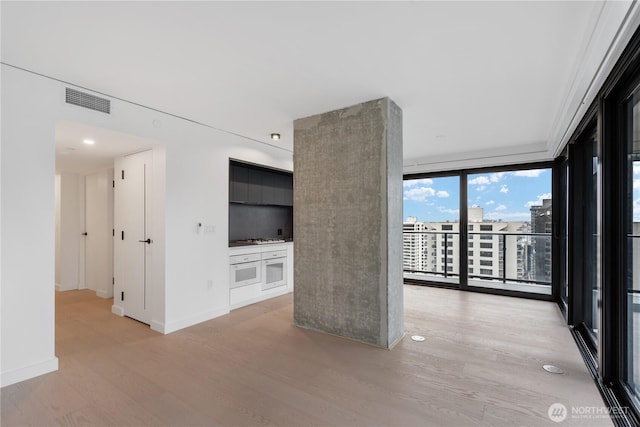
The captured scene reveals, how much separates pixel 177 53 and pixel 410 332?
12.2 feet

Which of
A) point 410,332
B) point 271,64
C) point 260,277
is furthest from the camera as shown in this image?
point 260,277

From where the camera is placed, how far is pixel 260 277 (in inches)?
196

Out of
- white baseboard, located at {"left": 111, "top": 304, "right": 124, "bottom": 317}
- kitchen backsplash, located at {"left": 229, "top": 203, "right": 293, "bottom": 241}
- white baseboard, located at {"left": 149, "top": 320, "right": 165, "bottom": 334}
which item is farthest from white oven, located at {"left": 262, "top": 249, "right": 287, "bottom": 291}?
white baseboard, located at {"left": 111, "top": 304, "right": 124, "bottom": 317}

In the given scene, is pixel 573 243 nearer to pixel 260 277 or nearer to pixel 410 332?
pixel 410 332

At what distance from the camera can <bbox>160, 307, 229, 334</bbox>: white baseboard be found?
3.63m

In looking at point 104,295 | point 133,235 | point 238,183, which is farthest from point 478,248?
point 104,295

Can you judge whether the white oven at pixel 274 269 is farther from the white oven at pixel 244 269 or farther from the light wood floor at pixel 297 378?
the light wood floor at pixel 297 378

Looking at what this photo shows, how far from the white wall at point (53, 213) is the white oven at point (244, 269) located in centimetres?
14

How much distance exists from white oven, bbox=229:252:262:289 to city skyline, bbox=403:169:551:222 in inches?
146

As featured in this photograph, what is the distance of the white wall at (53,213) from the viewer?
8.18 feet

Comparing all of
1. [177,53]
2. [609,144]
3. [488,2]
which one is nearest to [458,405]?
[609,144]

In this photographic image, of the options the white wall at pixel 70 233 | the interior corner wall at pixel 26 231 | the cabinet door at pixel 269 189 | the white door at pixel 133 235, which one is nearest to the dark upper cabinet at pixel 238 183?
the cabinet door at pixel 269 189

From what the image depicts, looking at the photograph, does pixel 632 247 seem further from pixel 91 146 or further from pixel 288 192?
pixel 91 146

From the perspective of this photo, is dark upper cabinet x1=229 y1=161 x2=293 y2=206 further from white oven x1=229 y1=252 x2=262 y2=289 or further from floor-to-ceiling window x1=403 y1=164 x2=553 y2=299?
floor-to-ceiling window x1=403 y1=164 x2=553 y2=299
